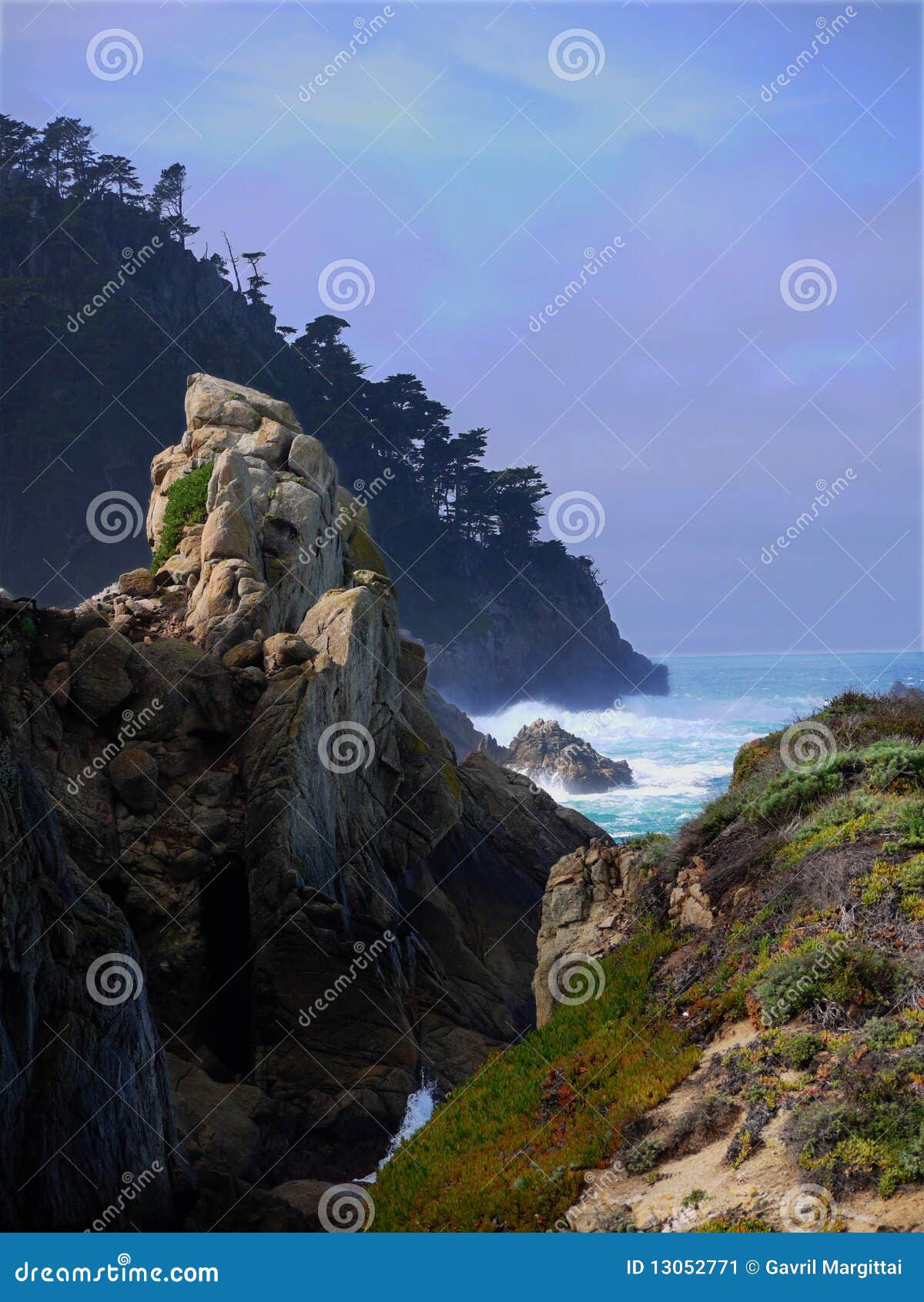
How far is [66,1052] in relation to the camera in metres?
9.98

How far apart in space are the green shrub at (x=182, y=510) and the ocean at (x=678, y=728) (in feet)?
51.2

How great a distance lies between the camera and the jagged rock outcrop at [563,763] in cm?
5928

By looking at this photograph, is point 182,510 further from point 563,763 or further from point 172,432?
point 172,432

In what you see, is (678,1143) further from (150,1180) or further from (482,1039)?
(482,1039)

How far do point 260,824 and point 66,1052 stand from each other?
9068 millimetres

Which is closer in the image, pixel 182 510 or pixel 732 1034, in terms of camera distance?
pixel 732 1034

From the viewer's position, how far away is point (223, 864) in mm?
19125

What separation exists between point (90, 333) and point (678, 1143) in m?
69.5

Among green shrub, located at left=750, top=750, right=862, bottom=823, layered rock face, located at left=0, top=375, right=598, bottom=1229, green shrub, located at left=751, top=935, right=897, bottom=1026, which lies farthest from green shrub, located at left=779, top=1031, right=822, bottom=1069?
layered rock face, located at left=0, top=375, right=598, bottom=1229

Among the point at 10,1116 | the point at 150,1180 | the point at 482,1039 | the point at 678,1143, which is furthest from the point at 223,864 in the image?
the point at 678,1143

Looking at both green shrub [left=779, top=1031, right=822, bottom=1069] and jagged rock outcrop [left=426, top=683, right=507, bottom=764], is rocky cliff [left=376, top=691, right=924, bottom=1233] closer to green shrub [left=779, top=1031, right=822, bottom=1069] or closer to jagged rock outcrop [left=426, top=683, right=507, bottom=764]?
green shrub [left=779, top=1031, right=822, bottom=1069]

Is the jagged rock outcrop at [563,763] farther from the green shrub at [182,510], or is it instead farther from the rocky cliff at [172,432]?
the green shrub at [182,510]

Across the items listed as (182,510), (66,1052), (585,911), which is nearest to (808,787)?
(585,911)

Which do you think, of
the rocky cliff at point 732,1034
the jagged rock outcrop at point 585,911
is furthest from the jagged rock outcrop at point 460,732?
the rocky cliff at point 732,1034
